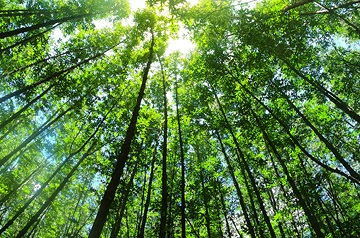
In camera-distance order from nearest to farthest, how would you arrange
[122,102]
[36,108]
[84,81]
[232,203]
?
[36,108] < [84,81] < [122,102] < [232,203]

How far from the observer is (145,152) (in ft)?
47.0

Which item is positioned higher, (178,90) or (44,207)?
(178,90)

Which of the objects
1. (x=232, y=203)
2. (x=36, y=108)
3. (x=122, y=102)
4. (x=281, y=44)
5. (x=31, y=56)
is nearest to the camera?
(x=281, y=44)

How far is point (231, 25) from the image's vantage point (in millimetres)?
8398

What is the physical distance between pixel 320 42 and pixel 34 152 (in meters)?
19.9

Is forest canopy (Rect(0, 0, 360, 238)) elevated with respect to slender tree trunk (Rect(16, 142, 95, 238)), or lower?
elevated

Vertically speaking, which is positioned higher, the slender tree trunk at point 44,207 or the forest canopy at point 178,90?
the forest canopy at point 178,90

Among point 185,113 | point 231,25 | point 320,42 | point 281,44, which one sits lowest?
point 281,44

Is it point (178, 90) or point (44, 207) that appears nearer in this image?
point (44, 207)

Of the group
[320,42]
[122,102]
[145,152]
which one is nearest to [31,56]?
[122,102]

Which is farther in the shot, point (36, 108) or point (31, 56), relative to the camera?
point (36, 108)

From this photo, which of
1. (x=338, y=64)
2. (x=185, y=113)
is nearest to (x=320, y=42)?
(x=338, y=64)

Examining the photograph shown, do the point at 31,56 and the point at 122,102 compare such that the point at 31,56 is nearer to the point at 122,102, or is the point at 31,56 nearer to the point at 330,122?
the point at 122,102

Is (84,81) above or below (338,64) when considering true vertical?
below
